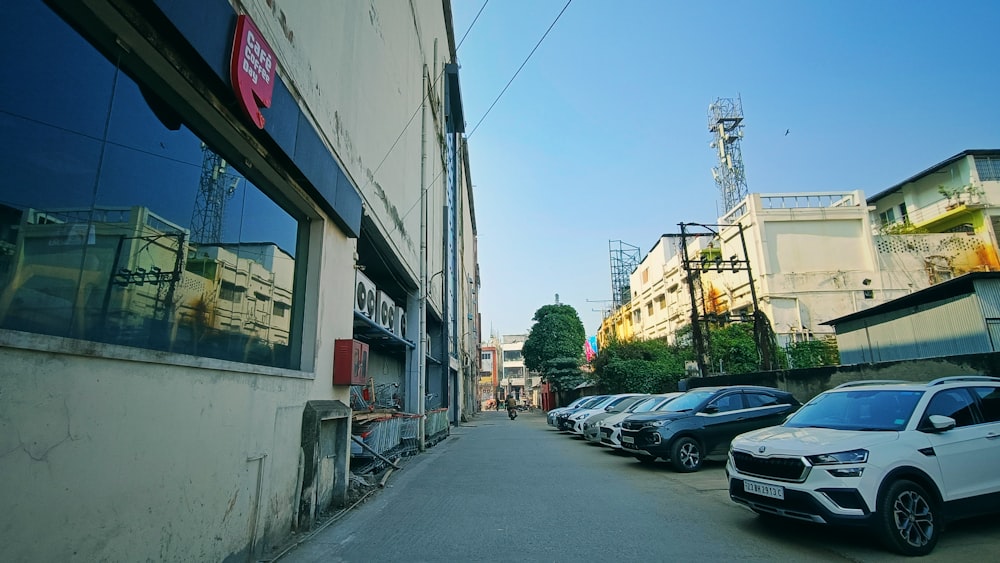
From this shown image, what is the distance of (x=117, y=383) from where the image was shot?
9.95 feet

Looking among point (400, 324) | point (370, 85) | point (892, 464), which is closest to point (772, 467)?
point (892, 464)

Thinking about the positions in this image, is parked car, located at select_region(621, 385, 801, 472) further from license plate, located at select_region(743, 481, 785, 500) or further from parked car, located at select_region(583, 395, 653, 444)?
parked car, located at select_region(583, 395, 653, 444)

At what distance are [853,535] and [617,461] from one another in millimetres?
6854

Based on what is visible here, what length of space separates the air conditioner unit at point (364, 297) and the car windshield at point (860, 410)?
7668 mm

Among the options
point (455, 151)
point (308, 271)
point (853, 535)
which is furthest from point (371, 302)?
point (455, 151)

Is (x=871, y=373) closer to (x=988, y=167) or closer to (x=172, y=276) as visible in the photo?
(x=172, y=276)

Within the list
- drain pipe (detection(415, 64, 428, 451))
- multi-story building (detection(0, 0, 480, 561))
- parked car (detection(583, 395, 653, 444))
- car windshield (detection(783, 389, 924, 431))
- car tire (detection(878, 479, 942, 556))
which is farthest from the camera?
parked car (detection(583, 395, 653, 444))

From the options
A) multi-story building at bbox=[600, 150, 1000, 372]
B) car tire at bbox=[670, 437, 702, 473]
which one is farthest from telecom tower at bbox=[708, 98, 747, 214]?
car tire at bbox=[670, 437, 702, 473]

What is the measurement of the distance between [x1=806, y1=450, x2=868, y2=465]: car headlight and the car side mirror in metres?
0.89

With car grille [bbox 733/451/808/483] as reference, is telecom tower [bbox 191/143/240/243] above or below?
above

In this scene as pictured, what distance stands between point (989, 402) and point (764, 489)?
9.38 feet

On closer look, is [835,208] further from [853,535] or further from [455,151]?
[853,535]

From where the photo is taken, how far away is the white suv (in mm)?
4680

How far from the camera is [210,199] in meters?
4.58
